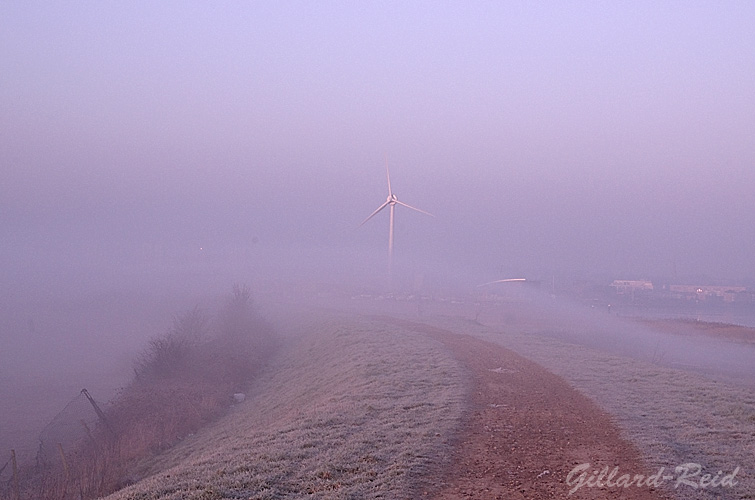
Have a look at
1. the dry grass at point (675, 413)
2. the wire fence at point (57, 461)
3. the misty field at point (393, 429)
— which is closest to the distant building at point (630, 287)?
the misty field at point (393, 429)

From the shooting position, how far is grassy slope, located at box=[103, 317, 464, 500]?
10.6m

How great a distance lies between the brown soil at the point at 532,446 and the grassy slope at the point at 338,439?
621 mm

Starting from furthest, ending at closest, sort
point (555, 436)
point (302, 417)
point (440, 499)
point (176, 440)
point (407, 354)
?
point (407, 354)
point (176, 440)
point (302, 417)
point (555, 436)
point (440, 499)

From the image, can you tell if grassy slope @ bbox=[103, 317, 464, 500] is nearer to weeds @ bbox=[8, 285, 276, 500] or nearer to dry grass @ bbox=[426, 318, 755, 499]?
weeds @ bbox=[8, 285, 276, 500]

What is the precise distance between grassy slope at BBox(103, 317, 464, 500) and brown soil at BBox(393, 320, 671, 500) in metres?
0.62

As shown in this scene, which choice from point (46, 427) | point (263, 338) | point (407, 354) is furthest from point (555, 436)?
point (263, 338)

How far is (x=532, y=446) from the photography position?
12.5 m

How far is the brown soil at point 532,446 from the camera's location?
32.8 ft

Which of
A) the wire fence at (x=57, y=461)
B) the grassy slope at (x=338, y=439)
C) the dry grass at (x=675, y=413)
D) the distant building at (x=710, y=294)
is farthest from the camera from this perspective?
the distant building at (x=710, y=294)

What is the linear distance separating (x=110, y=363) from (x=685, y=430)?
174ft

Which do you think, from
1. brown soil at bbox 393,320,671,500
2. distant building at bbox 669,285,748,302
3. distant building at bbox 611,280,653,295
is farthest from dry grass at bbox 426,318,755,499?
distant building at bbox 669,285,748,302

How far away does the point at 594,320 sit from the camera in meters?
67.6

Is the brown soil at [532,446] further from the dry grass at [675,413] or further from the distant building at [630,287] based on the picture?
the distant building at [630,287]

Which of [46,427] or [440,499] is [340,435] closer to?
[440,499]
